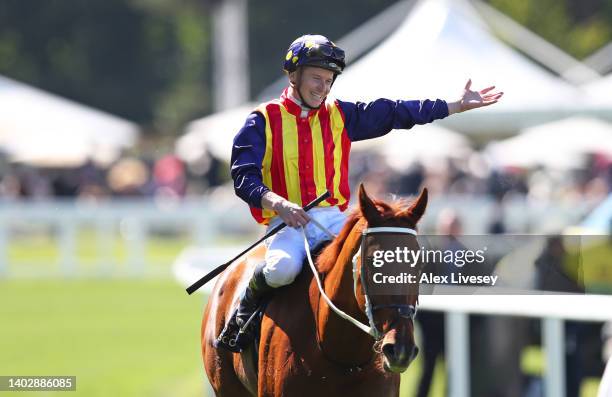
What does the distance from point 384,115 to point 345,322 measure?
3.45 ft

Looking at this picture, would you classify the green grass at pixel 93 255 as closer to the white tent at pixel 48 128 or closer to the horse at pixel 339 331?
the white tent at pixel 48 128

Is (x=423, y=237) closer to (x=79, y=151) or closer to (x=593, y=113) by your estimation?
(x=593, y=113)

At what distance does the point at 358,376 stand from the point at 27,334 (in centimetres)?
967

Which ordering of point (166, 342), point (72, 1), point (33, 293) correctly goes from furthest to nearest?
point (72, 1)
point (33, 293)
point (166, 342)

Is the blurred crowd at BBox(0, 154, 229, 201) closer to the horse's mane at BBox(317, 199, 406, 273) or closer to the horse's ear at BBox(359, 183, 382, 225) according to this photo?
the horse's mane at BBox(317, 199, 406, 273)

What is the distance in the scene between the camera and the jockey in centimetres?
609

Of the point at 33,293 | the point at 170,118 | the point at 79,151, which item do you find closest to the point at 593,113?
the point at 33,293

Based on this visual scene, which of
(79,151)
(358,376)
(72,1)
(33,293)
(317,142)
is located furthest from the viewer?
(72,1)

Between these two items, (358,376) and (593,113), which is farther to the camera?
(593,113)

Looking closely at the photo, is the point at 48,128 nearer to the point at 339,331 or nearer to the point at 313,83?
the point at 313,83

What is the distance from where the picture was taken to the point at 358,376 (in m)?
5.77

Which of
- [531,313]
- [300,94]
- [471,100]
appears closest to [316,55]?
[300,94]

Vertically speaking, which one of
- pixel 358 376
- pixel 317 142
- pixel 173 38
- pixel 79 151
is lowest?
pixel 358 376

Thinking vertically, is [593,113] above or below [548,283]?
above
